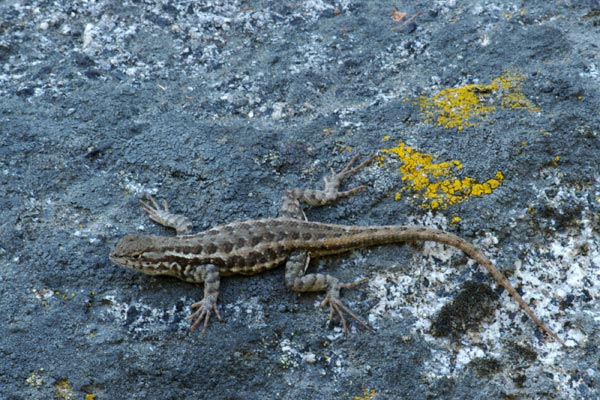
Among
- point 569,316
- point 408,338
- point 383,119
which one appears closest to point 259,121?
point 383,119

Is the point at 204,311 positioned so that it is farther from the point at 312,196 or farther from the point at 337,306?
the point at 312,196

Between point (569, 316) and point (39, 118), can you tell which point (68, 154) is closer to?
point (39, 118)

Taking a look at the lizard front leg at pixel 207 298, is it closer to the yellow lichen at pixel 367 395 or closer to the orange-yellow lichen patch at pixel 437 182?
the yellow lichen at pixel 367 395

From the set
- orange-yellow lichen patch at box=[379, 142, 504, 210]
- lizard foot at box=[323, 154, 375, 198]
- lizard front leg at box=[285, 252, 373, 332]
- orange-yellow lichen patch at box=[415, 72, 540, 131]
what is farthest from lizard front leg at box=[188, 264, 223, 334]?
orange-yellow lichen patch at box=[415, 72, 540, 131]

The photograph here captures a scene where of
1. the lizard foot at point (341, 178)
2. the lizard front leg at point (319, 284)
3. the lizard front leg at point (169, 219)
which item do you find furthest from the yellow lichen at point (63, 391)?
the lizard foot at point (341, 178)

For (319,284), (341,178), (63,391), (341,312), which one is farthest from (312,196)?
(63,391)
